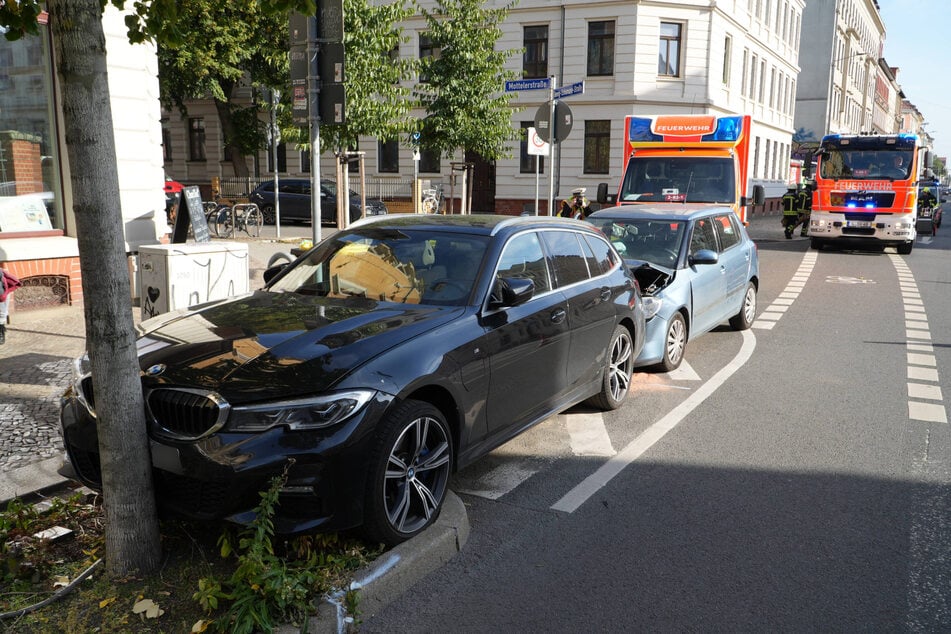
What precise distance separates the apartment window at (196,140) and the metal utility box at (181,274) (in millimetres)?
35067

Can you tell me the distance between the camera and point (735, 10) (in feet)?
121

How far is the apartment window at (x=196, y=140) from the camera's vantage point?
134 feet

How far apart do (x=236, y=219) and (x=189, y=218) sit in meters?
13.3

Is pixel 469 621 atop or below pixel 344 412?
below

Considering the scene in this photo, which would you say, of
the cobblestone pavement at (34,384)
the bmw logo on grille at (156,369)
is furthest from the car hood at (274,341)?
the cobblestone pavement at (34,384)

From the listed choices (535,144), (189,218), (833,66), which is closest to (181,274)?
(189,218)

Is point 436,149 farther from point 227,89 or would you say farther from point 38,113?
point 38,113

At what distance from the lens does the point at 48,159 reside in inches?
407

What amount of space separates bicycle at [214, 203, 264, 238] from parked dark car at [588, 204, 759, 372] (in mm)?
14472

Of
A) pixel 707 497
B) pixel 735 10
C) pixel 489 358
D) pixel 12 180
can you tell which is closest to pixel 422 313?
pixel 489 358

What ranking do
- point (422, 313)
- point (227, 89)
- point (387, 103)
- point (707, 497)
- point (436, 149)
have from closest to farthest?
1. point (422, 313)
2. point (707, 497)
3. point (387, 103)
4. point (436, 149)
5. point (227, 89)

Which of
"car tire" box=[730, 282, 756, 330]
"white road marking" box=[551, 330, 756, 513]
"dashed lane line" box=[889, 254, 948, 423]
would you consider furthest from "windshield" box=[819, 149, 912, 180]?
"white road marking" box=[551, 330, 756, 513]

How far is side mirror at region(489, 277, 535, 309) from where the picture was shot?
190 inches

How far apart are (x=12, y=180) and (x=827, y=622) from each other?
9985 mm
